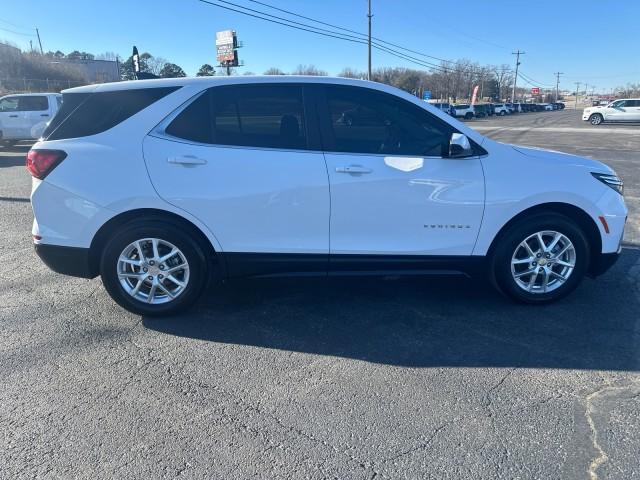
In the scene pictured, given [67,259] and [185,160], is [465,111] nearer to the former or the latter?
[185,160]

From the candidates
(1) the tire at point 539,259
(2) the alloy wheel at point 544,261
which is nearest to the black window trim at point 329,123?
(1) the tire at point 539,259

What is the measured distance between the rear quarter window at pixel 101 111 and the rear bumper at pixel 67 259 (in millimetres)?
864

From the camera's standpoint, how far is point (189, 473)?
89.7 inches

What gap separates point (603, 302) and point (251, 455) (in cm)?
334

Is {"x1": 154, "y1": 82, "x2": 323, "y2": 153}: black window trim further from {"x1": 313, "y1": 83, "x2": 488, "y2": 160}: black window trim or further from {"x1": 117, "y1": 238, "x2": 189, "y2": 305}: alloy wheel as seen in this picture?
{"x1": 117, "y1": 238, "x2": 189, "y2": 305}: alloy wheel

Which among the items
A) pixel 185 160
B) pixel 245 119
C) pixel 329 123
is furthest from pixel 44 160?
pixel 329 123

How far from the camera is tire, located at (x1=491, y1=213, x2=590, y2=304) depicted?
3.87m

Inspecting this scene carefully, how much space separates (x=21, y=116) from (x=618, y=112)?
3781 centimetres

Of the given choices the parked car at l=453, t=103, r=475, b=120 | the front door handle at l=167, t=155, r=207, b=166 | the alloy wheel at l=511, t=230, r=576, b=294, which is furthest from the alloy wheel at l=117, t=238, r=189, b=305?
the parked car at l=453, t=103, r=475, b=120

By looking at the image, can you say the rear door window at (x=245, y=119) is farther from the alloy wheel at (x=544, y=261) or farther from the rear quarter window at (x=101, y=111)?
the alloy wheel at (x=544, y=261)

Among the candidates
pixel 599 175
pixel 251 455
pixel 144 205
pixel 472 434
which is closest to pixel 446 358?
pixel 472 434

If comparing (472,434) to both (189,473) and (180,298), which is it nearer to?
(189,473)

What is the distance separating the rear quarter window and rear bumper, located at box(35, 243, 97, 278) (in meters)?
0.86

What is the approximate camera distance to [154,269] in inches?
149
